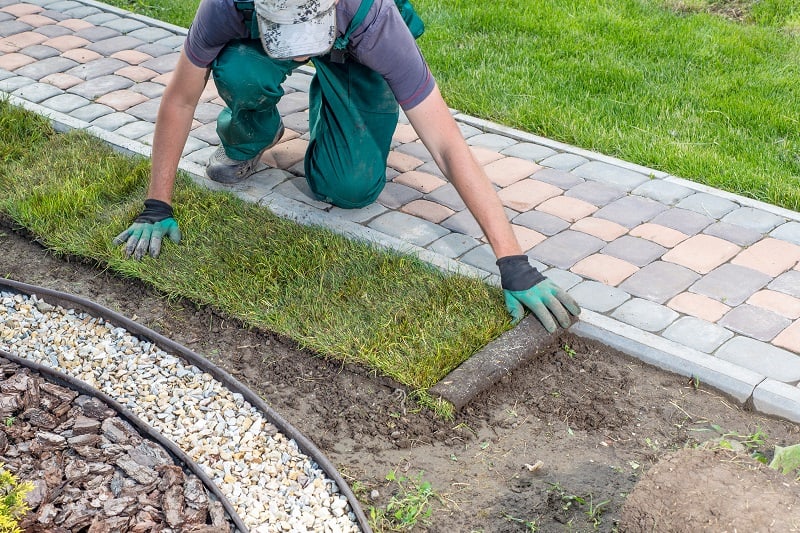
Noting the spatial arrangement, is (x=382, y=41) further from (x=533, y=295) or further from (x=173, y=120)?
(x=533, y=295)

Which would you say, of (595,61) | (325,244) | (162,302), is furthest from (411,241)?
(595,61)

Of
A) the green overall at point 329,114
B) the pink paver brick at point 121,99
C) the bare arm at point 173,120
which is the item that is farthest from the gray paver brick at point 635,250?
the pink paver brick at point 121,99

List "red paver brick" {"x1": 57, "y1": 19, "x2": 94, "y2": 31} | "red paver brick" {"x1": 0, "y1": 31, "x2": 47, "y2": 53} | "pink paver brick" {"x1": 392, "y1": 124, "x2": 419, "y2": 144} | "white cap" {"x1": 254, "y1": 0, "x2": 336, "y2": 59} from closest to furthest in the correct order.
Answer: "white cap" {"x1": 254, "y1": 0, "x2": 336, "y2": 59}, "pink paver brick" {"x1": 392, "y1": 124, "x2": 419, "y2": 144}, "red paver brick" {"x1": 0, "y1": 31, "x2": 47, "y2": 53}, "red paver brick" {"x1": 57, "y1": 19, "x2": 94, "y2": 31}

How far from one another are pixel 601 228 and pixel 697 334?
90 cm

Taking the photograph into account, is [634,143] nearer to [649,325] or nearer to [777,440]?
[649,325]

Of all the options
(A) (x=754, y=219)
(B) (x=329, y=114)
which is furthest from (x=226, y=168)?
(A) (x=754, y=219)

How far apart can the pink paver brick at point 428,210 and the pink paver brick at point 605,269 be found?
2.48 feet

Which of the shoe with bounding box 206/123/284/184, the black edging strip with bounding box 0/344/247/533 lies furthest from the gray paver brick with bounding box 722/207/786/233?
the black edging strip with bounding box 0/344/247/533

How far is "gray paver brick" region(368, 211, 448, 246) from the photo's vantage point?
4535 millimetres

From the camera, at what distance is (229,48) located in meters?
4.27

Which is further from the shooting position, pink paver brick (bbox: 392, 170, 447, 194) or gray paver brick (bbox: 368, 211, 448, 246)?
pink paver brick (bbox: 392, 170, 447, 194)

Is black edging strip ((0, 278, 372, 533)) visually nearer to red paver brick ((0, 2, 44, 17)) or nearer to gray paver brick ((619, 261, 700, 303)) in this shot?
gray paver brick ((619, 261, 700, 303))

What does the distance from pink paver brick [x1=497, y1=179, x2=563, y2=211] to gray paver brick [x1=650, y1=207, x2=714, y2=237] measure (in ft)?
1.80

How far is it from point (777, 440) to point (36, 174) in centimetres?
379
